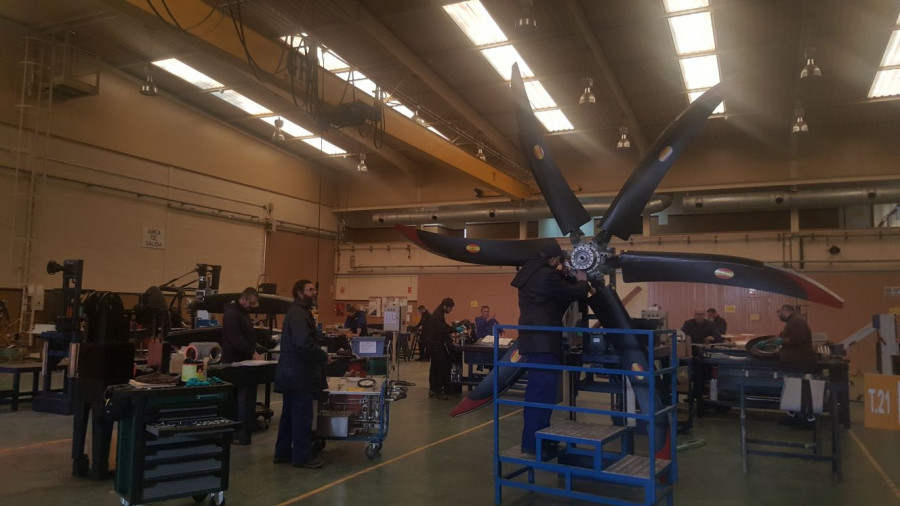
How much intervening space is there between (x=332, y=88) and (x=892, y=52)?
10.0 metres

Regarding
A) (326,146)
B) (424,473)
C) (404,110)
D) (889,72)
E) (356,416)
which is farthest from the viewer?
(326,146)

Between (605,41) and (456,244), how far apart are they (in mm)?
5660

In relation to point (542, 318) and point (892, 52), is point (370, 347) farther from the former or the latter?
point (892, 52)

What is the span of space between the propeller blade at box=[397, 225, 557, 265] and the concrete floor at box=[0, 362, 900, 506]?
209cm

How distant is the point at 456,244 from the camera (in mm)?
7023

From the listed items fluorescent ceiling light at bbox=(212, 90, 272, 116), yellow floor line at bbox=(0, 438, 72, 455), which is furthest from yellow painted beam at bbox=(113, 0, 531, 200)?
yellow floor line at bbox=(0, 438, 72, 455)

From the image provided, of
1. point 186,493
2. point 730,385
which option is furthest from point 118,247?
point 730,385

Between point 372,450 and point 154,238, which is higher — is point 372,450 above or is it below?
below

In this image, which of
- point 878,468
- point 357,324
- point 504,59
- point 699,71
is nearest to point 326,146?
point 357,324

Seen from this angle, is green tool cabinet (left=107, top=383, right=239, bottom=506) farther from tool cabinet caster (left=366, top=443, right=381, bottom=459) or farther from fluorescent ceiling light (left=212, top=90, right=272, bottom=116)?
fluorescent ceiling light (left=212, top=90, right=272, bottom=116)

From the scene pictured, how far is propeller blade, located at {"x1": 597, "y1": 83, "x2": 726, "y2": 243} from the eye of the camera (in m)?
5.66

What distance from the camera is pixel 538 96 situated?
1264cm

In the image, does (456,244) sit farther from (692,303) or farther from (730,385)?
(692,303)

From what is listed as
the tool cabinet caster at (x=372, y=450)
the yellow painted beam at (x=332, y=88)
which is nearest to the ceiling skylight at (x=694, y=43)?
the yellow painted beam at (x=332, y=88)
